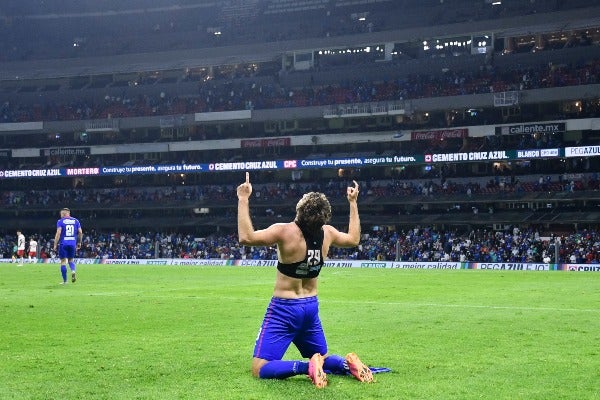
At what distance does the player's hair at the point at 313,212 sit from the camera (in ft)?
36.3

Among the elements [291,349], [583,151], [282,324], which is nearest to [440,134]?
[583,151]

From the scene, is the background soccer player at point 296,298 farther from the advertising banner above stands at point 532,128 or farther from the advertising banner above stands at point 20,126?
the advertising banner above stands at point 20,126

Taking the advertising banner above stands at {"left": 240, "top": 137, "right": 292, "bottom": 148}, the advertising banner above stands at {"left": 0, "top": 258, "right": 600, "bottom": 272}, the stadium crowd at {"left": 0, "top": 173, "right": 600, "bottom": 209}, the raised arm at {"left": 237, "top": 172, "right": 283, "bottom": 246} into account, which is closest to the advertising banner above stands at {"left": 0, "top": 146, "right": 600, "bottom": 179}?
the stadium crowd at {"left": 0, "top": 173, "right": 600, "bottom": 209}

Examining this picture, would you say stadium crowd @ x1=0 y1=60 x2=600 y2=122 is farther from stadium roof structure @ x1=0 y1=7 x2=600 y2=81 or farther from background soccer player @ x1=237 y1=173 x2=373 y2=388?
A: background soccer player @ x1=237 y1=173 x2=373 y2=388

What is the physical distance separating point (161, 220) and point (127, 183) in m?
7.35

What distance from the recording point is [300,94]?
8775 cm

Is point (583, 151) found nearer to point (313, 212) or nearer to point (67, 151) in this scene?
point (67, 151)

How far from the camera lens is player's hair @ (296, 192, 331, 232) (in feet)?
36.3

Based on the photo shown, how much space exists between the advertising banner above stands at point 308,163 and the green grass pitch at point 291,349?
46.2 metres

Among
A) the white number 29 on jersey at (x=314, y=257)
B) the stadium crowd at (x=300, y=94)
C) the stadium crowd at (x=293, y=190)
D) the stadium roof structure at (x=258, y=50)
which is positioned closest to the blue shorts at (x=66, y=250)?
the white number 29 on jersey at (x=314, y=257)

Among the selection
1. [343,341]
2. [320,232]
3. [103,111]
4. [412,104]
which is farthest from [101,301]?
[103,111]

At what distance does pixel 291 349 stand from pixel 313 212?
4.02 m

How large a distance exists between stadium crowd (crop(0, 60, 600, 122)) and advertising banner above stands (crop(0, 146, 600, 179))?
194 inches

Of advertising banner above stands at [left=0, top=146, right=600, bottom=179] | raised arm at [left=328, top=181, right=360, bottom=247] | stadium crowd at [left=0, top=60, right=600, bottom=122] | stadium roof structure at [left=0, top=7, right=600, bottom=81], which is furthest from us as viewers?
stadium roof structure at [left=0, top=7, right=600, bottom=81]
